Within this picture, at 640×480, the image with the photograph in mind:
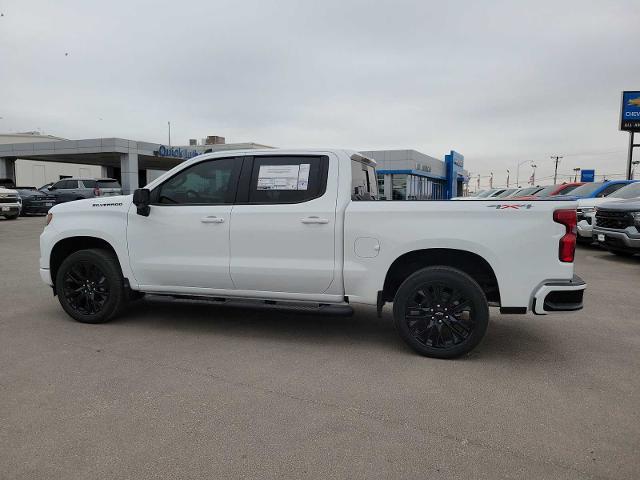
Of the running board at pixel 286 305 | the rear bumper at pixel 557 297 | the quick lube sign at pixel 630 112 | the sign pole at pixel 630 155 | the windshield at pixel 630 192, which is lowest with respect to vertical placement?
the running board at pixel 286 305

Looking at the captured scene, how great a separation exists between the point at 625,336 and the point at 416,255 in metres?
2.45

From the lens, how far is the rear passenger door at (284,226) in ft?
14.6

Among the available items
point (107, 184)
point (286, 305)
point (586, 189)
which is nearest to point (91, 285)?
point (286, 305)

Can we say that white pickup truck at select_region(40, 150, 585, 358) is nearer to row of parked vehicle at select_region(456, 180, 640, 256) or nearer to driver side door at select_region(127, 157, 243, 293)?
driver side door at select_region(127, 157, 243, 293)

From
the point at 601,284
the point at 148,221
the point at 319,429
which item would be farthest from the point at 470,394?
the point at 601,284

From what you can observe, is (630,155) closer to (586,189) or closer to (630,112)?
(630,112)

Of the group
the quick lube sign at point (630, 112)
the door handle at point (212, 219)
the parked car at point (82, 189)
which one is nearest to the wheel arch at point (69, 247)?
the door handle at point (212, 219)

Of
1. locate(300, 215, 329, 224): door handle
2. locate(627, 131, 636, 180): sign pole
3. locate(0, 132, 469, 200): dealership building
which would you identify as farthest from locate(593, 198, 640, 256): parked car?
locate(627, 131, 636, 180): sign pole

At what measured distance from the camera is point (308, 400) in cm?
341

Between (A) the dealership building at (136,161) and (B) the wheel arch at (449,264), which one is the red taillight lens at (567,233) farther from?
(A) the dealership building at (136,161)

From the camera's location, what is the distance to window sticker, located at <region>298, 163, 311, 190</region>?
459cm

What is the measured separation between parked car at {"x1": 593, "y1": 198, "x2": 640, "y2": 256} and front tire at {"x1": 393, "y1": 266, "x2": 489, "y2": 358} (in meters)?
6.77

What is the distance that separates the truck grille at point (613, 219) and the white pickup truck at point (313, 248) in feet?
21.1

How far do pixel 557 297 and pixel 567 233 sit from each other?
1.74ft
